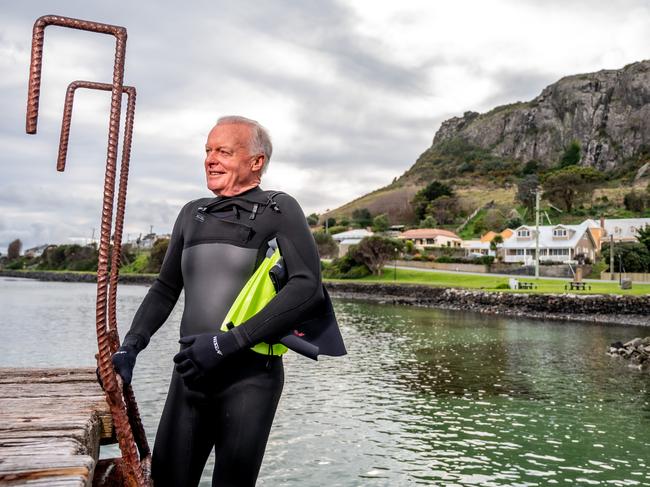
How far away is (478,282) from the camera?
58.9 meters

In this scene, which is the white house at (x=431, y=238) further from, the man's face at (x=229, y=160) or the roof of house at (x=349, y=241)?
the man's face at (x=229, y=160)

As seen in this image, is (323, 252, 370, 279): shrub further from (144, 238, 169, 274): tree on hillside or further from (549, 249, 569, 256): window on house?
(144, 238, 169, 274): tree on hillside

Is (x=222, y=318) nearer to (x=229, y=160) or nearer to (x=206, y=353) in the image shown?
(x=206, y=353)

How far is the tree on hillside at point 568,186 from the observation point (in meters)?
110

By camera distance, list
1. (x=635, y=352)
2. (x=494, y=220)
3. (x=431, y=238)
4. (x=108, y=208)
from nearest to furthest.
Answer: (x=108, y=208)
(x=635, y=352)
(x=431, y=238)
(x=494, y=220)

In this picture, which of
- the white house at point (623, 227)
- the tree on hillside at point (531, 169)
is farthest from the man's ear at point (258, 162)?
the tree on hillside at point (531, 169)

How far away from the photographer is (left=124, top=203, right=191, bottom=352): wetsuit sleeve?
2951mm

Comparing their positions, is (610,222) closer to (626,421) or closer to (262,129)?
(626,421)

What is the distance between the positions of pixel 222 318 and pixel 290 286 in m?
0.39

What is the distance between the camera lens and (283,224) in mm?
2729

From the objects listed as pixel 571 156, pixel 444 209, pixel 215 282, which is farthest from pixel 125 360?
pixel 571 156

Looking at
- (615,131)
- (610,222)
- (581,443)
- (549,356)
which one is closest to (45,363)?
(581,443)

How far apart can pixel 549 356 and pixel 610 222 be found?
7504cm

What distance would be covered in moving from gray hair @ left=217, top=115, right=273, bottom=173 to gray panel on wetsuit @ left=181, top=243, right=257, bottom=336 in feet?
1.64
